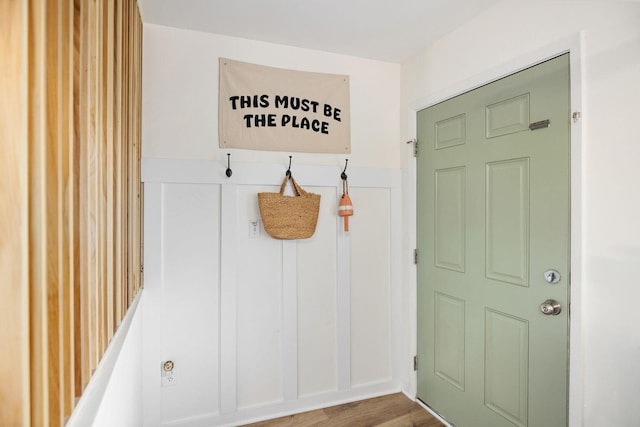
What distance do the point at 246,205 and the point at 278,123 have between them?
1.87 ft

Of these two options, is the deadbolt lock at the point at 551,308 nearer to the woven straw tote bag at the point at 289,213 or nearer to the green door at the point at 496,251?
the green door at the point at 496,251

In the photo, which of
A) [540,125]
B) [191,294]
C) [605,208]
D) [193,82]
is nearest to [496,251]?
[605,208]

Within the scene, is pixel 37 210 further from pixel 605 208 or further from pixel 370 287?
pixel 370 287

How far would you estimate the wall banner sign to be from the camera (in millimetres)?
2125

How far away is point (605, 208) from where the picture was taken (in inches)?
53.1

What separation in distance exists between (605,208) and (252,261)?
5.87ft

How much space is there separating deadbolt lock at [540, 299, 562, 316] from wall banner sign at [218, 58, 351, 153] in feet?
4.78

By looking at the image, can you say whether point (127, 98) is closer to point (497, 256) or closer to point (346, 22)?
point (346, 22)

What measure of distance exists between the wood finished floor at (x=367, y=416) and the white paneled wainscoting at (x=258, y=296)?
0.07m

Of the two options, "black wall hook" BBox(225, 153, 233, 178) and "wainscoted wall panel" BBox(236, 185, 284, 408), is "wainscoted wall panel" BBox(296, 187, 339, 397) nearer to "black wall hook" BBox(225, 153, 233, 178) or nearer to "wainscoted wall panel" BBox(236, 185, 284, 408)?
"wainscoted wall panel" BBox(236, 185, 284, 408)

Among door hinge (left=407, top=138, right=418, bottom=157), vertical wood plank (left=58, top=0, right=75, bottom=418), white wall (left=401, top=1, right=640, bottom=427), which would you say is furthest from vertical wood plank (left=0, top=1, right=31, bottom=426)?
door hinge (left=407, top=138, right=418, bottom=157)

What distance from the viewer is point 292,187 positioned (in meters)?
2.23

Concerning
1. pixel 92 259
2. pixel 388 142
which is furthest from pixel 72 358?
pixel 388 142

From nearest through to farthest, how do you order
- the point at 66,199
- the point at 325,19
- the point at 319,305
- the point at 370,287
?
the point at 66,199 → the point at 325,19 → the point at 319,305 → the point at 370,287
